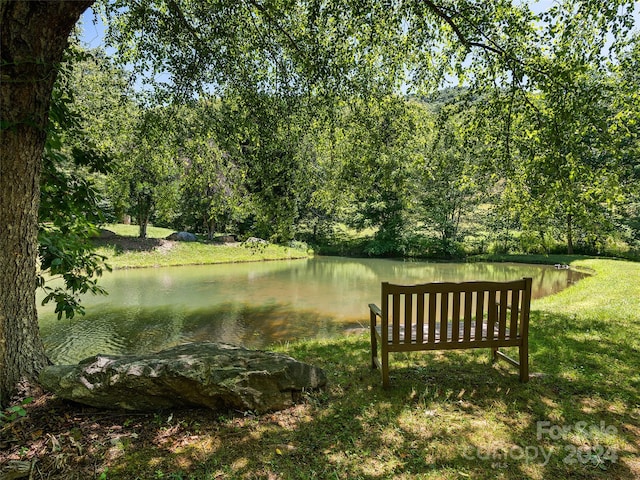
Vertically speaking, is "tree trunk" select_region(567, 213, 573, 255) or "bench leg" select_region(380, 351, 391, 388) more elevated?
"tree trunk" select_region(567, 213, 573, 255)

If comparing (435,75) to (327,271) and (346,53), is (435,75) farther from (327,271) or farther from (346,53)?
(327,271)

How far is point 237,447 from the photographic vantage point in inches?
112

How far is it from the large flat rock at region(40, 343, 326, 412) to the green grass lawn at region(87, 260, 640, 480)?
0.15 meters

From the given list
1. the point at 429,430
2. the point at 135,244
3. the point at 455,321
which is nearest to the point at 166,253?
the point at 135,244

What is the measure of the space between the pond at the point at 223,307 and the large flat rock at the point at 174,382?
169 inches

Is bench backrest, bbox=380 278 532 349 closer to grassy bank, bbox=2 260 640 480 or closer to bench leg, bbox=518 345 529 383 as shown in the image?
bench leg, bbox=518 345 529 383

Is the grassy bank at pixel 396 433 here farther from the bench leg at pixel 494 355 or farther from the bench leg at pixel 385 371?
the bench leg at pixel 494 355

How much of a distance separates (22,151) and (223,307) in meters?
8.82

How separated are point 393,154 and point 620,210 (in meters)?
23.3

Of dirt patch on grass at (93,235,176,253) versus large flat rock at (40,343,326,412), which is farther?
dirt patch on grass at (93,235,176,253)

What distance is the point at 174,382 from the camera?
3.22 meters

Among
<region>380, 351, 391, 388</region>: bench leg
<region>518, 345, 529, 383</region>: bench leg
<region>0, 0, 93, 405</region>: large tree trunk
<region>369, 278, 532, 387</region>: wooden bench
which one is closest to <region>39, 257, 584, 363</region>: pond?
<region>380, 351, 391, 388</region>: bench leg

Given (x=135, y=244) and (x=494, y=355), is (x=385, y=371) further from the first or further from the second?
(x=135, y=244)

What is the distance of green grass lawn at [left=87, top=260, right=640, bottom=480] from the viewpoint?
8.55ft
